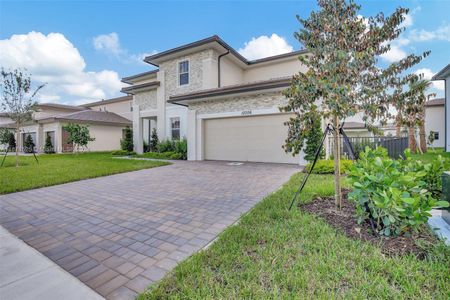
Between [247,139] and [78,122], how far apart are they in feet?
54.9

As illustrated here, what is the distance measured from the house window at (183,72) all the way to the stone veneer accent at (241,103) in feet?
10.7

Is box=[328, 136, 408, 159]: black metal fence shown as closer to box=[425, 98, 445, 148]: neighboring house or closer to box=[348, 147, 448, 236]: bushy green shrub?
box=[348, 147, 448, 236]: bushy green shrub

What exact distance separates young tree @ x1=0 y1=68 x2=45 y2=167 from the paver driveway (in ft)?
22.0

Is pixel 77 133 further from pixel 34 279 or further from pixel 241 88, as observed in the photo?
pixel 34 279

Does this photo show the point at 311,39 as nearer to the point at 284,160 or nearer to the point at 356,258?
the point at 356,258

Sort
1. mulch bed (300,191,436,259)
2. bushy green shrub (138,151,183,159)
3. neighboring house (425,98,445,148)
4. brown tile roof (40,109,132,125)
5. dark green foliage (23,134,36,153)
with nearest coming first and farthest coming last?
mulch bed (300,191,436,259), bushy green shrub (138,151,183,159), brown tile roof (40,109,132,125), dark green foliage (23,134,36,153), neighboring house (425,98,445,148)

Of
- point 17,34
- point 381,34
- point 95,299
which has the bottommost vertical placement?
point 95,299

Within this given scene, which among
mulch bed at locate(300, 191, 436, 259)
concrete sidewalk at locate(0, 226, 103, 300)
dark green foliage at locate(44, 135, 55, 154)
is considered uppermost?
dark green foliage at locate(44, 135, 55, 154)

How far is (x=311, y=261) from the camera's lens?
2326 mm

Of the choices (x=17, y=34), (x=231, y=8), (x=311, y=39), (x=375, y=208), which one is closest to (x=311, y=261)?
(x=375, y=208)

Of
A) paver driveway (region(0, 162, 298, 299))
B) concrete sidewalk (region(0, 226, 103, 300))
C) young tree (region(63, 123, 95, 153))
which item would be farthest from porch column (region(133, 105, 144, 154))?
concrete sidewalk (region(0, 226, 103, 300))

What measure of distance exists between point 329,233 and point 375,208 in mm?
678

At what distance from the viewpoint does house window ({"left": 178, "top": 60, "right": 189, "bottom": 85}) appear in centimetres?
1501

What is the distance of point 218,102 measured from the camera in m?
11.9
